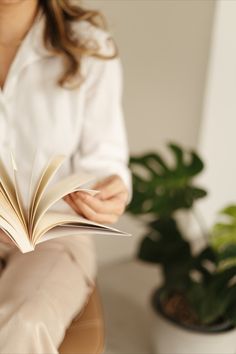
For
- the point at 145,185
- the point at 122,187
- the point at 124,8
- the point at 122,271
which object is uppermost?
the point at 124,8

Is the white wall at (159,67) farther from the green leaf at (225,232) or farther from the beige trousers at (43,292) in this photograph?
the beige trousers at (43,292)

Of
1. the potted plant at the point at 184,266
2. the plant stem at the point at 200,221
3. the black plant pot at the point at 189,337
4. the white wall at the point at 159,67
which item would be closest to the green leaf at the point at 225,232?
the potted plant at the point at 184,266

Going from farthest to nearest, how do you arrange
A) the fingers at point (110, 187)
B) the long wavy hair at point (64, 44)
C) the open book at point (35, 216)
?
the long wavy hair at point (64, 44), the fingers at point (110, 187), the open book at point (35, 216)

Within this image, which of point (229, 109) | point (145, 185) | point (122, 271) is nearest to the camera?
point (229, 109)

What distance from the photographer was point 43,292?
0.98 m

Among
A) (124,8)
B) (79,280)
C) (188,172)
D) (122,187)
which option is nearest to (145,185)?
(188,172)

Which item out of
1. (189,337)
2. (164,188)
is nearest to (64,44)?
(164,188)

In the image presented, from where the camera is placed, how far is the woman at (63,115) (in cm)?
105

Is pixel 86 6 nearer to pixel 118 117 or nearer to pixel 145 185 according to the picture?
pixel 118 117

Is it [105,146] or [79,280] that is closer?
[79,280]

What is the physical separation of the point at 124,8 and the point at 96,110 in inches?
14.4

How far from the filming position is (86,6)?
1.38 m

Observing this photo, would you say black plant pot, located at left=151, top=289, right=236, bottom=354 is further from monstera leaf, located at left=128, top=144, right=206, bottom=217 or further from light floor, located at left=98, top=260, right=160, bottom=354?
monstera leaf, located at left=128, top=144, right=206, bottom=217

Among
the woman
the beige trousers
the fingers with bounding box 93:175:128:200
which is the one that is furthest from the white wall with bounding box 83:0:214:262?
the beige trousers
